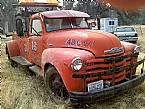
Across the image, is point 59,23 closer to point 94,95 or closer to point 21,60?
point 21,60

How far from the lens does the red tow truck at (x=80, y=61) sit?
388 centimetres

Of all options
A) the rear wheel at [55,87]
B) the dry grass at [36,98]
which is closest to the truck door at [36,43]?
the dry grass at [36,98]

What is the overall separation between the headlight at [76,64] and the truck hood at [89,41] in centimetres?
40

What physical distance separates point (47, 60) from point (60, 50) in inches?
13.5

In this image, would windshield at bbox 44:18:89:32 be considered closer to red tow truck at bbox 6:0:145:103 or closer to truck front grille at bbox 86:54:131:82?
red tow truck at bbox 6:0:145:103

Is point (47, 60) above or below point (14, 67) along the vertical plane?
above

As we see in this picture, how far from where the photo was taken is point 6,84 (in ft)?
19.1

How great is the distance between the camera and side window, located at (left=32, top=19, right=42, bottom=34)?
577 cm

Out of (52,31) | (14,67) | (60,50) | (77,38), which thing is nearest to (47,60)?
(60,50)

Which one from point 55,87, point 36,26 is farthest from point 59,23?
point 55,87

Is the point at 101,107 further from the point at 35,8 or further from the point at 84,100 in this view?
the point at 35,8

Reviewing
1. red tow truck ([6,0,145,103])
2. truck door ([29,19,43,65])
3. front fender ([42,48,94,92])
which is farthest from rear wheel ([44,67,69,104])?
truck door ([29,19,43,65])

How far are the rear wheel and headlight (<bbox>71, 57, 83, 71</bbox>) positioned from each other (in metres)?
0.57

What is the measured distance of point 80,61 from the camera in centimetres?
384
